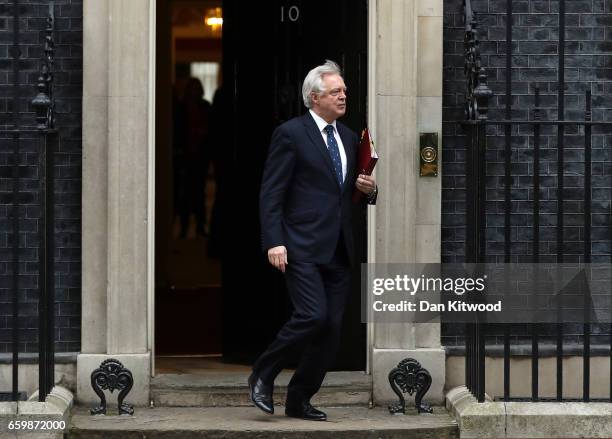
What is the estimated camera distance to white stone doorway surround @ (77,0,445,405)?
887 cm

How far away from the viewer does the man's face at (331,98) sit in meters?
8.20

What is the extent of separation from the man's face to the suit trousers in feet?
2.23

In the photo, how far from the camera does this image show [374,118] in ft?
29.6

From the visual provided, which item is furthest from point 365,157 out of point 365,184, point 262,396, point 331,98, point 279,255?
point 262,396

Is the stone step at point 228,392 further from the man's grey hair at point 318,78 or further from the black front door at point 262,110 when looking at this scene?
the man's grey hair at point 318,78

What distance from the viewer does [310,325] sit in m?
8.08

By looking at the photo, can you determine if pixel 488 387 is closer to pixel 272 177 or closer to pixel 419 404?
pixel 419 404

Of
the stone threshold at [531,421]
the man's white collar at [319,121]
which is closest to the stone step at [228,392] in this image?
the stone threshold at [531,421]

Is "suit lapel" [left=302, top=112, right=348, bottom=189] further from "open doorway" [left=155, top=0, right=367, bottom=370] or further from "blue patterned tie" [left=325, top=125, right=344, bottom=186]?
"open doorway" [left=155, top=0, right=367, bottom=370]

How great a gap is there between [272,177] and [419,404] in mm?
1680

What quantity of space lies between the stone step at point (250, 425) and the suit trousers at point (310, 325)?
0.25 m

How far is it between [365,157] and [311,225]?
0.47 m

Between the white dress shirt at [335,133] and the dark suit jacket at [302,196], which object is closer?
the dark suit jacket at [302,196]

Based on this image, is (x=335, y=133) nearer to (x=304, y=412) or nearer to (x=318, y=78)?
(x=318, y=78)
